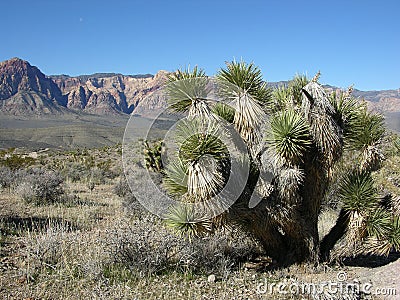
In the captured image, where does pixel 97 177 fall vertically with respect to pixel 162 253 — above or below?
below

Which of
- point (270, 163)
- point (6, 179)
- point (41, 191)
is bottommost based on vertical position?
point (6, 179)

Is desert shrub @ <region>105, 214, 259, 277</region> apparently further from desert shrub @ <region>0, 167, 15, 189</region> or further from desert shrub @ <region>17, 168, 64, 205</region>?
desert shrub @ <region>0, 167, 15, 189</region>

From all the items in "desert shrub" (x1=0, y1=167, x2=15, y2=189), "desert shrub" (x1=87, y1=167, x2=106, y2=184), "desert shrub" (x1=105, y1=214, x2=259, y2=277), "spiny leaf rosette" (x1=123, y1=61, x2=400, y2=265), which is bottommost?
"desert shrub" (x1=87, y1=167, x2=106, y2=184)

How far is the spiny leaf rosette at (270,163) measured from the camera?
526cm

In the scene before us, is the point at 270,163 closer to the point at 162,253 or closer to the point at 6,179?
the point at 162,253

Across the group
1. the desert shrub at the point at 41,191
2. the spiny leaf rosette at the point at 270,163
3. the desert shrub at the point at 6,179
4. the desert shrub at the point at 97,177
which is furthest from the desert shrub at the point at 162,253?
the desert shrub at the point at 97,177

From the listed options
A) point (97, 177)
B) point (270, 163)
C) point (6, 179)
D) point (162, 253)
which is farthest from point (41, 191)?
point (97, 177)

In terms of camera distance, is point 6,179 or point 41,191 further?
point 6,179

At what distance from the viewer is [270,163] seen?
18.3 ft

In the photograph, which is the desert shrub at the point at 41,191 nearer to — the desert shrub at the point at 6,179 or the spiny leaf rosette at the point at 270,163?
the desert shrub at the point at 6,179

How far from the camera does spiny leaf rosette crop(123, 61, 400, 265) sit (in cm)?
526

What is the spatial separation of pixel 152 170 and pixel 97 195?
2315 millimetres

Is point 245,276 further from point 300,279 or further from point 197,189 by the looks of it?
point 197,189

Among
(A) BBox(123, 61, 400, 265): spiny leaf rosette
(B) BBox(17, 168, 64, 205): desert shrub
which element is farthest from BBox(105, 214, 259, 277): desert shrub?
(B) BBox(17, 168, 64, 205): desert shrub
